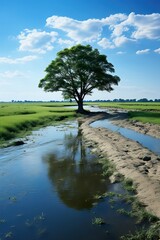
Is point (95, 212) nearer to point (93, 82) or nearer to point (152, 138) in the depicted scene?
point (152, 138)

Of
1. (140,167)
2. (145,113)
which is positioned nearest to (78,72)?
(145,113)

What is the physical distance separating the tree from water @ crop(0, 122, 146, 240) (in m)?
57.7

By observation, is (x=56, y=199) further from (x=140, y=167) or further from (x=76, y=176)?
(x=140, y=167)

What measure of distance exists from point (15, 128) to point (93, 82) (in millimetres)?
48298

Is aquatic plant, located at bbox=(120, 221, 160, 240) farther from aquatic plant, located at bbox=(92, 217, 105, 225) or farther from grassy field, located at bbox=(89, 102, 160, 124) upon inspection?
grassy field, located at bbox=(89, 102, 160, 124)

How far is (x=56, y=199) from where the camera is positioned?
43.5 ft

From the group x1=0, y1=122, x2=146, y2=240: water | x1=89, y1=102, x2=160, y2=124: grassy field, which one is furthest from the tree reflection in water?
x1=89, y1=102, x2=160, y2=124: grassy field

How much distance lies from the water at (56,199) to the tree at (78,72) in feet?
189

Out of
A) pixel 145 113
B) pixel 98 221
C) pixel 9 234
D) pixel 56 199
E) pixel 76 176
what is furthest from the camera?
pixel 145 113

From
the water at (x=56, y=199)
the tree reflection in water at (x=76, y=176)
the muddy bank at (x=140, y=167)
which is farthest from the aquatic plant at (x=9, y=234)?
the muddy bank at (x=140, y=167)

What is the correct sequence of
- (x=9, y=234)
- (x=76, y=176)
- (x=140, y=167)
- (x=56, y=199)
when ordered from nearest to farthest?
(x=9, y=234)
(x=56, y=199)
(x=76, y=176)
(x=140, y=167)

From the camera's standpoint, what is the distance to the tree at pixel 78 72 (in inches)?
3081

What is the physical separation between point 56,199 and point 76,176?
13.4 feet

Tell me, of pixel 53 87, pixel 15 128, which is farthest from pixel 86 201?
pixel 53 87
